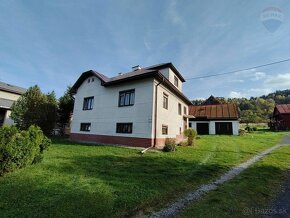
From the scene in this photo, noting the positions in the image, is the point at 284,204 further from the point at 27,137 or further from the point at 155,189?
the point at 27,137

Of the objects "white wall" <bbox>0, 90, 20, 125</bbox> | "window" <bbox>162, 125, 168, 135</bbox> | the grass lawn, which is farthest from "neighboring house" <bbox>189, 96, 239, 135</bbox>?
"white wall" <bbox>0, 90, 20, 125</bbox>

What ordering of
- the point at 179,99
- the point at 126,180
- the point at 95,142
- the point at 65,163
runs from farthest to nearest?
the point at 179,99 → the point at 95,142 → the point at 65,163 → the point at 126,180

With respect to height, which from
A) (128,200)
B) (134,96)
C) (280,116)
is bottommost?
(128,200)

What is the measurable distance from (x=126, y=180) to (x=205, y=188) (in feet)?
9.68

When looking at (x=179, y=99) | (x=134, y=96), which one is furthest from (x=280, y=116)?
(x=134, y=96)

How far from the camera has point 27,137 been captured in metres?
7.71

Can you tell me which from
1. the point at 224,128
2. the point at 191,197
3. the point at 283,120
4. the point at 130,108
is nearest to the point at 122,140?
the point at 130,108

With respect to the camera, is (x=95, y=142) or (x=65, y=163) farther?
(x=95, y=142)

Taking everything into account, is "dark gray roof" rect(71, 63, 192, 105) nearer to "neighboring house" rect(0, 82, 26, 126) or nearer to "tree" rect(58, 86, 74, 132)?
"tree" rect(58, 86, 74, 132)

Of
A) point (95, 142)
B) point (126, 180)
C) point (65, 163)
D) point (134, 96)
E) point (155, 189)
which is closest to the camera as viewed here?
point (155, 189)

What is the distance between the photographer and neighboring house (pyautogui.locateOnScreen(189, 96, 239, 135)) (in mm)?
33375

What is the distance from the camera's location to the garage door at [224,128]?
33.6 metres

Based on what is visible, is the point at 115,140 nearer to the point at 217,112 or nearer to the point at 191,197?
the point at 191,197

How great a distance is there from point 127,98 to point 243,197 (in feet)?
41.7
